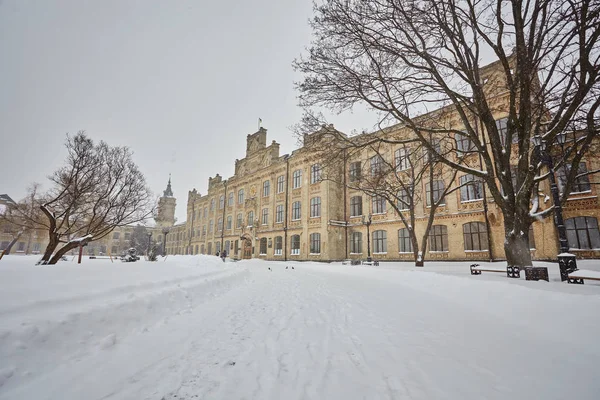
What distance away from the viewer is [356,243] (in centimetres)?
2547

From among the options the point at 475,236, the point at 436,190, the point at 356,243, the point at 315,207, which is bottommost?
the point at 356,243

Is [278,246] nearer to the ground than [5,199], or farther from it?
nearer to the ground

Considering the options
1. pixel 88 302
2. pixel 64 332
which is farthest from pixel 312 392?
pixel 88 302

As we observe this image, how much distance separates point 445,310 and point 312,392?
4139mm

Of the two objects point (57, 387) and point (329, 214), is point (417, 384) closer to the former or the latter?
point (57, 387)

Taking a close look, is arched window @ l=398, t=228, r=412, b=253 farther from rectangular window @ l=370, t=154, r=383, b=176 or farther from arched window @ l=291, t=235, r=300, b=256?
arched window @ l=291, t=235, r=300, b=256

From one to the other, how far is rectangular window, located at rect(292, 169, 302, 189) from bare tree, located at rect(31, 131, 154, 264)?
630 inches

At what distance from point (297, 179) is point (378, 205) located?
34.7 feet

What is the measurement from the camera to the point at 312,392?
6.71 ft

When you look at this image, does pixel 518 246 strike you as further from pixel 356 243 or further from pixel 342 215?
pixel 342 215

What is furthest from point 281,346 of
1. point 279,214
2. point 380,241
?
point 279,214

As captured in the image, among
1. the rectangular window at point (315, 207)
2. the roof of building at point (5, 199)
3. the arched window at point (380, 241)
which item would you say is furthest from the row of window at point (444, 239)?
the roof of building at point (5, 199)

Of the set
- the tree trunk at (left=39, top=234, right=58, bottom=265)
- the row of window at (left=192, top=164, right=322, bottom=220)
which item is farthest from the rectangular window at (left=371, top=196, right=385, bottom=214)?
the tree trunk at (left=39, top=234, right=58, bottom=265)

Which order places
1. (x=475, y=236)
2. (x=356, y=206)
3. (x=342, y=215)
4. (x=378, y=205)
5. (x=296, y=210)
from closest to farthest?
(x=475, y=236)
(x=378, y=205)
(x=356, y=206)
(x=342, y=215)
(x=296, y=210)
